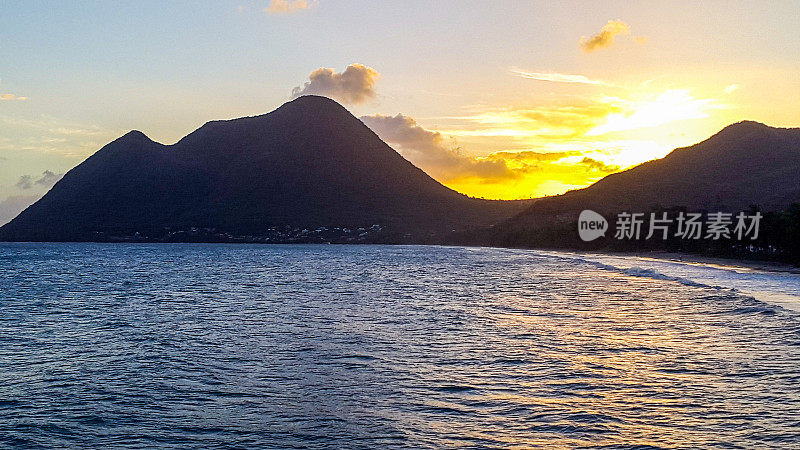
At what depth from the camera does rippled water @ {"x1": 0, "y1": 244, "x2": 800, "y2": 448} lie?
14.9 meters

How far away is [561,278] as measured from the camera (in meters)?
66.4

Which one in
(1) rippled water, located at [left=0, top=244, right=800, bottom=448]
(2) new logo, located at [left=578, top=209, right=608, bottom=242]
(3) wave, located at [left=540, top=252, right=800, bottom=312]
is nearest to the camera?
(1) rippled water, located at [left=0, top=244, right=800, bottom=448]

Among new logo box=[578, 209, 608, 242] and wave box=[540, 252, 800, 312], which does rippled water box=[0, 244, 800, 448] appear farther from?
new logo box=[578, 209, 608, 242]

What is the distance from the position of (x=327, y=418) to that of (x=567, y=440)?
555cm

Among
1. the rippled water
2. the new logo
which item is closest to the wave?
the rippled water

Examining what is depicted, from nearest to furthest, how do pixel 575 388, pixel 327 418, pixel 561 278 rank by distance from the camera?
pixel 327 418, pixel 575 388, pixel 561 278

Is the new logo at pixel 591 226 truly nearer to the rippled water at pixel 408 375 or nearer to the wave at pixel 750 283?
the wave at pixel 750 283

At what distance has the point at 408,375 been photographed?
67.6 feet

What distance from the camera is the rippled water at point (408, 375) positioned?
1488 cm

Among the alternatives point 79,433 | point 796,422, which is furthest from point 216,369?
point 796,422

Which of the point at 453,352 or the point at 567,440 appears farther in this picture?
the point at 453,352

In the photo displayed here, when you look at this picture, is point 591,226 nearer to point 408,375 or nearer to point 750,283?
point 750,283

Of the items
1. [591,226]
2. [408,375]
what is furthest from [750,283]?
[591,226]

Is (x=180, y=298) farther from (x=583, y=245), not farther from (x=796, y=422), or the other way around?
(x=583, y=245)
